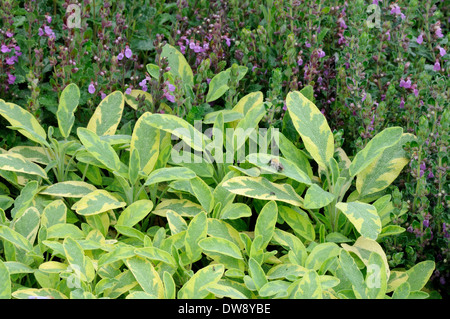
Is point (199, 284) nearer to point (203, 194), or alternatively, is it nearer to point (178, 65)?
point (203, 194)

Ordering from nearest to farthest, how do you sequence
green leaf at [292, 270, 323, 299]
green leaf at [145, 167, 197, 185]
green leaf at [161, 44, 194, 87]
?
1. green leaf at [292, 270, 323, 299]
2. green leaf at [145, 167, 197, 185]
3. green leaf at [161, 44, 194, 87]

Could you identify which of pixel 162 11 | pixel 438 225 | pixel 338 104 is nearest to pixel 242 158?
pixel 338 104

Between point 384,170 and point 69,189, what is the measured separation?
1149 mm

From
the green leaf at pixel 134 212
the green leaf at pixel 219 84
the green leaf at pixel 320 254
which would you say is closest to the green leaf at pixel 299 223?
the green leaf at pixel 320 254

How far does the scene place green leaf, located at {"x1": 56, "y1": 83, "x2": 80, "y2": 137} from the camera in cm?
209

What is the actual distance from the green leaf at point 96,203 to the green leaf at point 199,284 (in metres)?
0.39

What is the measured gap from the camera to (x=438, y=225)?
193 centimetres

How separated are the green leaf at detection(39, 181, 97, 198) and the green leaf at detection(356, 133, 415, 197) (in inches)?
39.3

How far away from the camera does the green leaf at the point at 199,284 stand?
164cm

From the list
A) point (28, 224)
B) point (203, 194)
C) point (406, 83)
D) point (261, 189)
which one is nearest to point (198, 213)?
point (203, 194)

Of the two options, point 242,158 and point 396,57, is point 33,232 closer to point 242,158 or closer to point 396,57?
point 242,158

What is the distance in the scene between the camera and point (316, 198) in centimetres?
182

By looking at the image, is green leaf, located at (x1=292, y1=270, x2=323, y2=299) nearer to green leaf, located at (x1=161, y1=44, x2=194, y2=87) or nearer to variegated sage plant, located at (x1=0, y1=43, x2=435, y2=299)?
variegated sage plant, located at (x1=0, y1=43, x2=435, y2=299)

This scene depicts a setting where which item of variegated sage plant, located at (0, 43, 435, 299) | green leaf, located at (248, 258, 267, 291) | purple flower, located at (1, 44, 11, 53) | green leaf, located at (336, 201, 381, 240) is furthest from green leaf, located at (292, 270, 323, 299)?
purple flower, located at (1, 44, 11, 53)
